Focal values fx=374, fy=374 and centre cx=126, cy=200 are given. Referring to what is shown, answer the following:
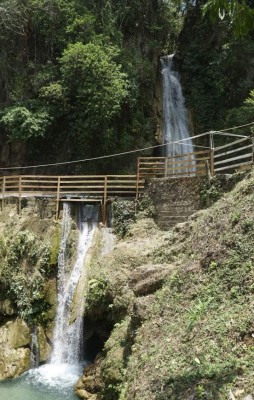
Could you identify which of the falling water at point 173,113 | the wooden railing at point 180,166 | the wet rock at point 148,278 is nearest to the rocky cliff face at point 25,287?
the wooden railing at point 180,166

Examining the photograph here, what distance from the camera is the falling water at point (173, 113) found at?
2030 centimetres

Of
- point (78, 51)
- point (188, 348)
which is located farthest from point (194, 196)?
point (78, 51)

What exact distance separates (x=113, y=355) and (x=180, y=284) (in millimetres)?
2283

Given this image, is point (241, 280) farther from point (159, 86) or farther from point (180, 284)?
point (159, 86)

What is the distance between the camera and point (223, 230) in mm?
8266

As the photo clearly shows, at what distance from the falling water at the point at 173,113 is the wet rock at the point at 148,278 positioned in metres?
12.2

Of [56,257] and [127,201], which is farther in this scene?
[127,201]

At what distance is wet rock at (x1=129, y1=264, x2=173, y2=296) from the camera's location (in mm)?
8383

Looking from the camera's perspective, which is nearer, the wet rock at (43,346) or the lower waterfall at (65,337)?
the lower waterfall at (65,337)

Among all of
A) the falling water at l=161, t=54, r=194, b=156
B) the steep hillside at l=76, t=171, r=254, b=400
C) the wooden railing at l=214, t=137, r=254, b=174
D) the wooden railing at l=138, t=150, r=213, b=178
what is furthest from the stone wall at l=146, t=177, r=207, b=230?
the falling water at l=161, t=54, r=194, b=156

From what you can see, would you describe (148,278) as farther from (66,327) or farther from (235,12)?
(235,12)

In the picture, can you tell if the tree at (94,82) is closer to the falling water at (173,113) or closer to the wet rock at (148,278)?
the falling water at (173,113)

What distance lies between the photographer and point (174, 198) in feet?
41.0

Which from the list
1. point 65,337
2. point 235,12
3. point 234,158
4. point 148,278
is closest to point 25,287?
point 65,337
